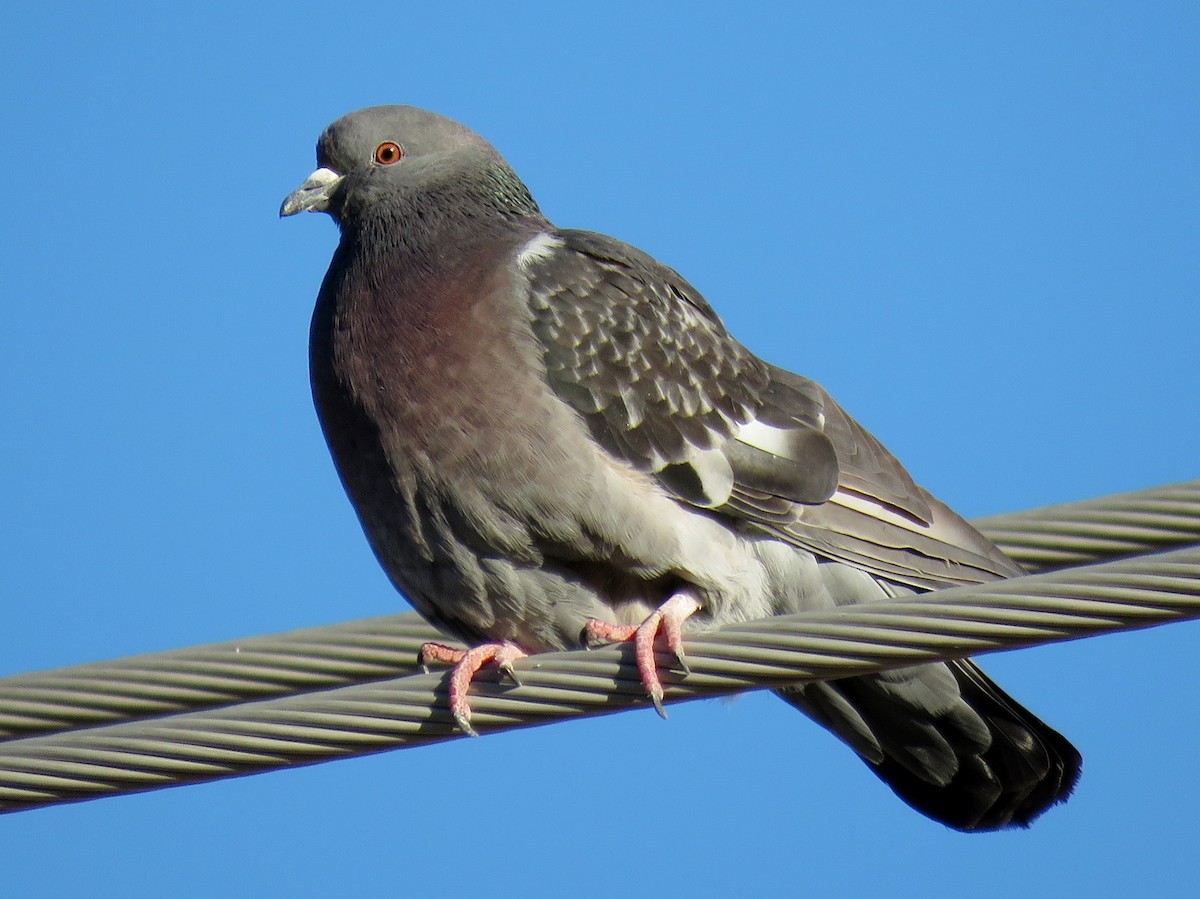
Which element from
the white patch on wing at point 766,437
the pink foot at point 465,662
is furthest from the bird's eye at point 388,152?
the pink foot at point 465,662

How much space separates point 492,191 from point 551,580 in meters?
1.89

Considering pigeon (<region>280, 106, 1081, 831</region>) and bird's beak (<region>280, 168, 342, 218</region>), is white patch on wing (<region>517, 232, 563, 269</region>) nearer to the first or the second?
pigeon (<region>280, 106, 1081, 831</region>)

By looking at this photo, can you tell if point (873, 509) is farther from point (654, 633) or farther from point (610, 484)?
point (654, 633)

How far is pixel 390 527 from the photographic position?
593cm

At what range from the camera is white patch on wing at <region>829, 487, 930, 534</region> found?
6180 millimetres

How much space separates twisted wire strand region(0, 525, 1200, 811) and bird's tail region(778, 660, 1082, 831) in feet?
5.87

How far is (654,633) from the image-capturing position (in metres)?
5.31

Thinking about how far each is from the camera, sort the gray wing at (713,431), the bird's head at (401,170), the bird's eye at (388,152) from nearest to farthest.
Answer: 1. the gray wing at (713,431)
2. the bird's head at (401,170)
3. the bird's eye at (388,152)

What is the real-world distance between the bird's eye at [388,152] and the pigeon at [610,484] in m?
0.34

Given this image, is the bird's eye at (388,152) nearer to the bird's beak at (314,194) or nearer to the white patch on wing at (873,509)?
the bird's beak at (314,194)

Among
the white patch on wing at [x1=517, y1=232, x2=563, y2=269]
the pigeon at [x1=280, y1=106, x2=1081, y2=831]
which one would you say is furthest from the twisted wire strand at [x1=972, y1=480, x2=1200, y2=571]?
the white patch on wing at [x1=517, y1=232, x2=563, y2=269]

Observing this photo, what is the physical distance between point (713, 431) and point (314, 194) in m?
2.05

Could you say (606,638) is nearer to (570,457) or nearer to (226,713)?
(570,457)

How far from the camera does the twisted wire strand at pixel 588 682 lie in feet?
12.5
